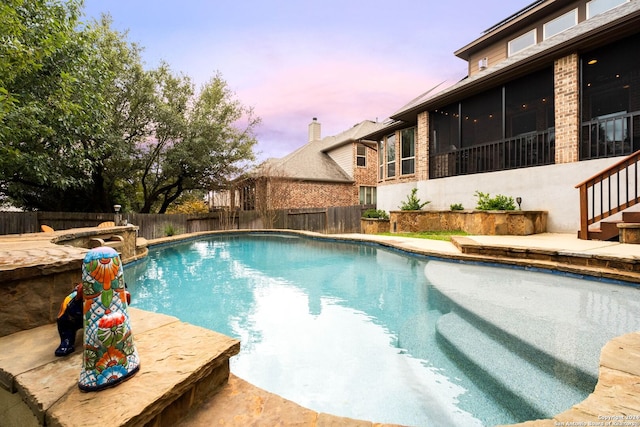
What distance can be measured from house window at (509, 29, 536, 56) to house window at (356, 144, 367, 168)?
31.6 feet

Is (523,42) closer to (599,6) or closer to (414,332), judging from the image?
(599,6)

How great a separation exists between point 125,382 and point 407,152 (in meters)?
13.6

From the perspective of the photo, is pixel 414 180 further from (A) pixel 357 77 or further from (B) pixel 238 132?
(B) pixel 238 132

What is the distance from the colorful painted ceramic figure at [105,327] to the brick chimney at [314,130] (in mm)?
22348

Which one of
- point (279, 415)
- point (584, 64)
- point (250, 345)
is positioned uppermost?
point (584, 64)

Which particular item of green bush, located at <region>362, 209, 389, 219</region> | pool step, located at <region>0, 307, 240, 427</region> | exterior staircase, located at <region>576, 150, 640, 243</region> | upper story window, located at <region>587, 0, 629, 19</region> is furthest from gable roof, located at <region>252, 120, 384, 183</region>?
pool step, located at <region>0, 307, 240, 427</region>

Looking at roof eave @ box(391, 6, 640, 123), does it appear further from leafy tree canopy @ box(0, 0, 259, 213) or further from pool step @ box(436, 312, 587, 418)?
leafy tree canopy @ box(0, 0, 259, 213)

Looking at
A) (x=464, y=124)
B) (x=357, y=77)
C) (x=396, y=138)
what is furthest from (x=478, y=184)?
(x=357, y=77)

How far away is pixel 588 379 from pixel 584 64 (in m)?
9.21

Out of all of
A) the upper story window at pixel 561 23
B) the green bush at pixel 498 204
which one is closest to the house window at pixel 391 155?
the green bush at pixel 498 204

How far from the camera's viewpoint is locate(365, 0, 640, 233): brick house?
718 centimetres

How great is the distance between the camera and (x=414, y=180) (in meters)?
12.6

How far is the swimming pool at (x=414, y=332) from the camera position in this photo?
80.0 inches

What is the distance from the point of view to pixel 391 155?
14.8 meters
